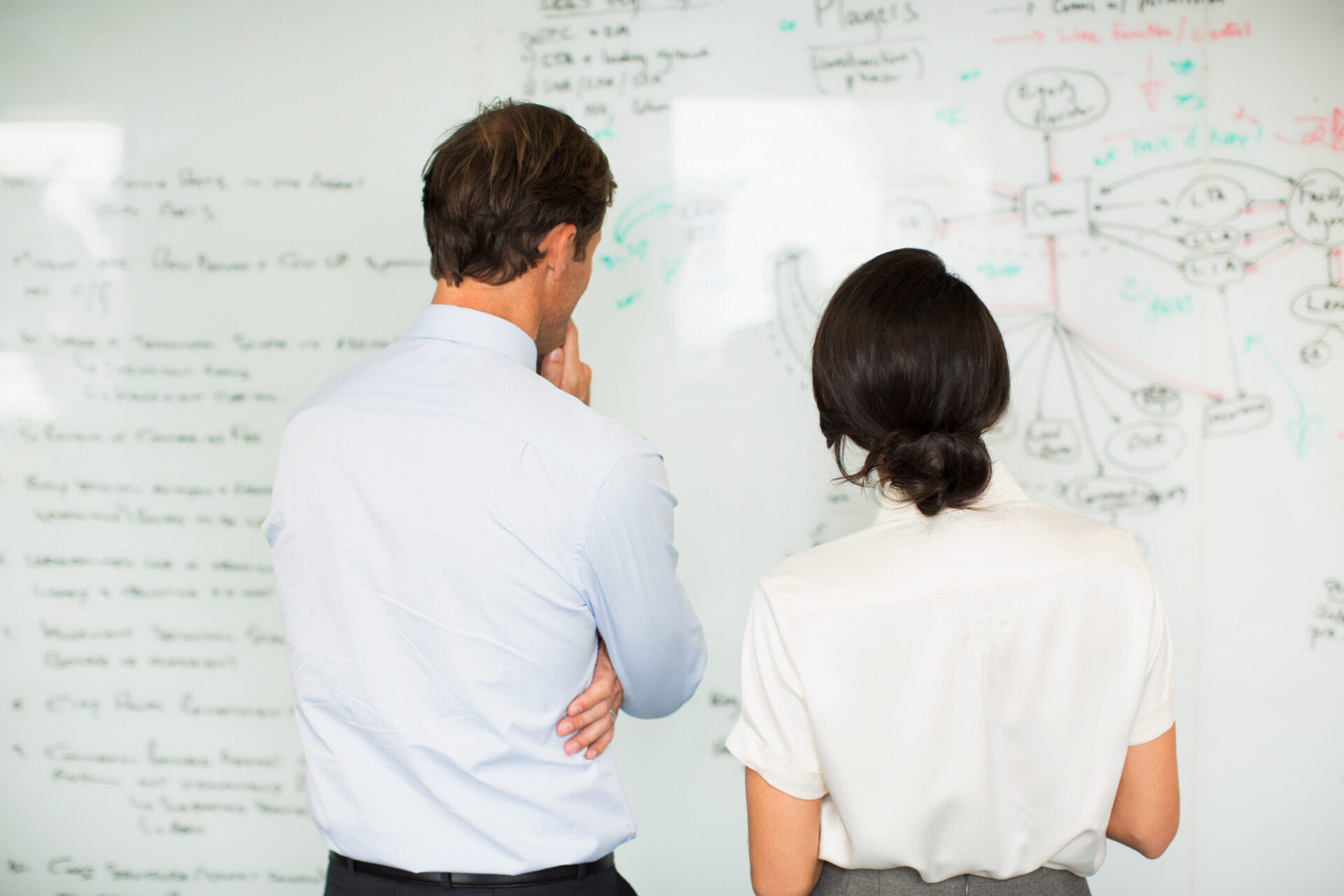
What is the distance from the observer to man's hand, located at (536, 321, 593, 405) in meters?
1.28

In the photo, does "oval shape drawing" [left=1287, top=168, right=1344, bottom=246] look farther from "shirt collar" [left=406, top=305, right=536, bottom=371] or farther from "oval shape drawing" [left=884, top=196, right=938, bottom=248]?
"shirt collar" [left=406, top=305, right=536, bottom=371]

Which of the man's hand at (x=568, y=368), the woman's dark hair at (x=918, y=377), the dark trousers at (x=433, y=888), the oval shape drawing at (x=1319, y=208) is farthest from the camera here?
the oval shape drawing at (x=1319, y=208)

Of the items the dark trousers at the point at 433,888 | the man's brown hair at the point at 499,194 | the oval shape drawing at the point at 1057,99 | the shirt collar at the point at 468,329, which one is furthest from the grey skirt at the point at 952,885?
the oval shape drawing at the point at 1057,99

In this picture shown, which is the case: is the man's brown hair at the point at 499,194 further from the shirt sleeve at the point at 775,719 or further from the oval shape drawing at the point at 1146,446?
the oval shape drawing at the point at 1146,446

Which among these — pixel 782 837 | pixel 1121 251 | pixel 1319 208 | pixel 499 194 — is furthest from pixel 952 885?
pixel 1319 208

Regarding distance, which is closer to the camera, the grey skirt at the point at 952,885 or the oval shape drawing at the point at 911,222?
the grey skirt at the point at 952,885

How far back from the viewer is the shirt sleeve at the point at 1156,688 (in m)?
0.89

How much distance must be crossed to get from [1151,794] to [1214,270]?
1236mm

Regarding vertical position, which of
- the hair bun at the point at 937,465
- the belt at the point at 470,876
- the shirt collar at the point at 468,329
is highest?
the shirt collar at the point at 468,329

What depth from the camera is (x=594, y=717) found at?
1006mm

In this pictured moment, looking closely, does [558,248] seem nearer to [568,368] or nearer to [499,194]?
[499,194]

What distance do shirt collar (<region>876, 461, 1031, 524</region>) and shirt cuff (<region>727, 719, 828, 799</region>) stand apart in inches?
10.9

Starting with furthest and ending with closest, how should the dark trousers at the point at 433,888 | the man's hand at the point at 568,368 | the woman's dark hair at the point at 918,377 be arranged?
the man's hand at the point at 568,368 → the dark trousers at the point at 433,888 → the woman's dark hair at the point at 918,377

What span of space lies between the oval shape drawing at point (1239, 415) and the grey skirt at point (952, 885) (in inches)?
45.6
